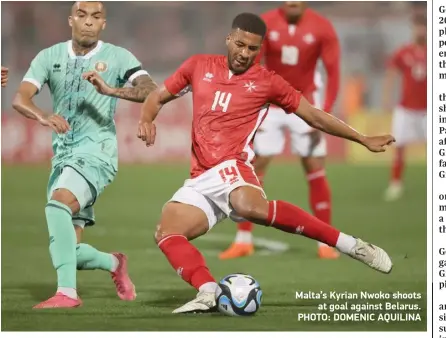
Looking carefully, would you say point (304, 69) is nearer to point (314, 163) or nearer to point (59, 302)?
point (314, 163)

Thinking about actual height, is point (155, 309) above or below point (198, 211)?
below

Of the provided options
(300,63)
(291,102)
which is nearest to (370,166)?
(300,63)

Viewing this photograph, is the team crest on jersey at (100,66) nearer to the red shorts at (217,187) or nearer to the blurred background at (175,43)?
the red shorts at (217,187)

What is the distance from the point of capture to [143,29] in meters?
23.5

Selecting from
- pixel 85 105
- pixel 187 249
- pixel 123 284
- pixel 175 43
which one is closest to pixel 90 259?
pixel 123 284

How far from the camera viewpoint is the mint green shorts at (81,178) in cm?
696

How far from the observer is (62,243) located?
6766mm

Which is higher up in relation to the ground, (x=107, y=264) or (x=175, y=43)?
(x=175, y=43)

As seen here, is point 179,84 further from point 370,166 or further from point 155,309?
point 370,166

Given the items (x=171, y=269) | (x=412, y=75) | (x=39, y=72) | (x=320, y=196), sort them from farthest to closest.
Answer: (x=412, y=75) → (x=320, y=196) → (x=171, y=269) → (x=39, y=72)

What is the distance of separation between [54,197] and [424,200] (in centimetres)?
859

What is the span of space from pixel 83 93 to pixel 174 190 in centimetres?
861

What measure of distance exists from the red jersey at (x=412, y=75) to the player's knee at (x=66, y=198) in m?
9.69
